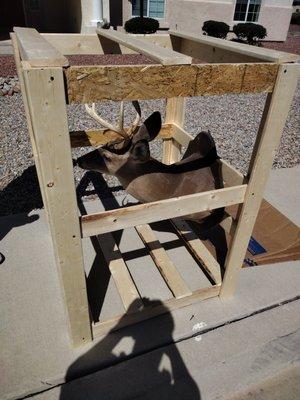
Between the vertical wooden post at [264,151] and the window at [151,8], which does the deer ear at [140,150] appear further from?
the window at [151,8]

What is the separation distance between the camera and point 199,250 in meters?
2.92

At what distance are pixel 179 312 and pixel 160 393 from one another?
62 centimetres

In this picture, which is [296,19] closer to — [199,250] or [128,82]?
[199,250]

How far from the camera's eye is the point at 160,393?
198 centimetres

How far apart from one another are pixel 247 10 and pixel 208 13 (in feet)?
8.70

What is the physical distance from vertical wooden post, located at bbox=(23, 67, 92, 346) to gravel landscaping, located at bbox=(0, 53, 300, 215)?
6.57ft

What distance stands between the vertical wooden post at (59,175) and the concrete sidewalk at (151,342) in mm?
329

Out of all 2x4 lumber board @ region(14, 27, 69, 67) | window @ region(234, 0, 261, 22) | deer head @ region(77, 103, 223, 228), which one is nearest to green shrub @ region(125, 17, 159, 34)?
window @ region(234, 0, 261, 22)

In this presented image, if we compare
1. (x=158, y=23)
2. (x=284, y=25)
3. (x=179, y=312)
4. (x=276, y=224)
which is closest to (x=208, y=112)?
(x=276, y=224)

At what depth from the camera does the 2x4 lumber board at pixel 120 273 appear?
240cm

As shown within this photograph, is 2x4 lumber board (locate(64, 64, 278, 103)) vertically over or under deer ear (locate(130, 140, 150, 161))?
over

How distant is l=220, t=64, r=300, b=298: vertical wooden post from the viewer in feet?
5.51

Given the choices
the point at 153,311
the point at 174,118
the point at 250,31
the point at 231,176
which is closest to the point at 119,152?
the point at 231,176

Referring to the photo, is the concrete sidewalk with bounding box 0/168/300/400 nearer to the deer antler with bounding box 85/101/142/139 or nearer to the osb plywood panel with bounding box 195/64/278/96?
the deer antler with bounding box 85/101/142/139
